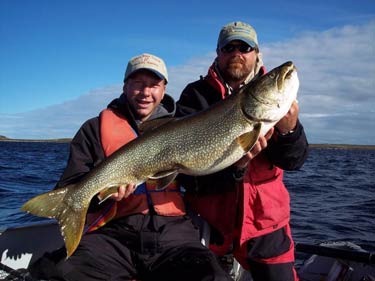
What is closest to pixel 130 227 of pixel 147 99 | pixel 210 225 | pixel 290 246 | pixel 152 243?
pixel 152 243

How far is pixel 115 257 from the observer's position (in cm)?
461

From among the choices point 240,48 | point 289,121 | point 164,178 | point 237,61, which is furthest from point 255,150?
point 240,48

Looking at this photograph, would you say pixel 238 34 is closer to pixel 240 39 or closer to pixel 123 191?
pixel 240 39

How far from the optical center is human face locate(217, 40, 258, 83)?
509 cm

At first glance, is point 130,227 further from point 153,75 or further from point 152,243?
point 153,75

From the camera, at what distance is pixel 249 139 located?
427 centimetres

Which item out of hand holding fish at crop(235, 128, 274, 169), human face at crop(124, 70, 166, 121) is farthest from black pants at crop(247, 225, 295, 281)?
human face at crop(124, 70, 166, 121)

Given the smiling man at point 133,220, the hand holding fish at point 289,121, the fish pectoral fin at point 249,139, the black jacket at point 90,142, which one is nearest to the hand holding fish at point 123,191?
the smiling man at point 133,220

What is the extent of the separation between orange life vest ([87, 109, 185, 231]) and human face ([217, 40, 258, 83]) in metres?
1.42

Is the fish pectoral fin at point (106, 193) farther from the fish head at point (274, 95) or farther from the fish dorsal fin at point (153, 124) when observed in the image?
the fish head at point (274, 95)

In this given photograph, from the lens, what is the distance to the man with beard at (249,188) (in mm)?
4691

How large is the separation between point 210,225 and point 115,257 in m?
1.32

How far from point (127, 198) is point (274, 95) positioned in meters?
2.09

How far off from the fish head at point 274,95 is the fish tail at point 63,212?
2.11 m
